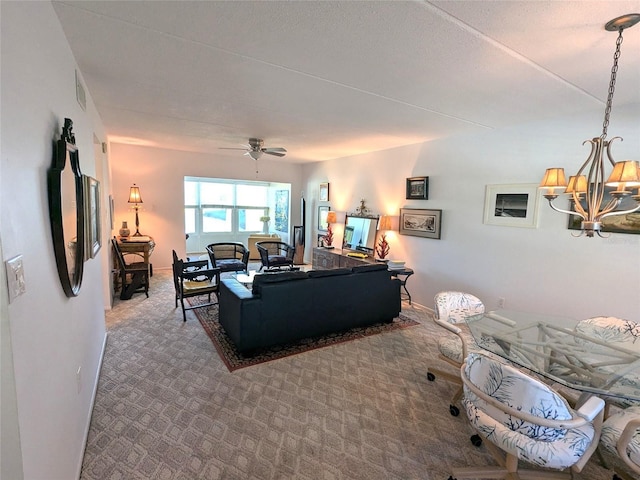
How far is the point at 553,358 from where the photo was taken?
1.90 m

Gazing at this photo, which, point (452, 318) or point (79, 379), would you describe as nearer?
point (79, 379)

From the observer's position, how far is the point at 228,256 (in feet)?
19.6

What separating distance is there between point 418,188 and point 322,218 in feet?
9.66

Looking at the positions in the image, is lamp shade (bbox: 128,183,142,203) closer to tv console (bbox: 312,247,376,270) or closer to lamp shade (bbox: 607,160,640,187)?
tv console (bbox: 312,247,376,270)

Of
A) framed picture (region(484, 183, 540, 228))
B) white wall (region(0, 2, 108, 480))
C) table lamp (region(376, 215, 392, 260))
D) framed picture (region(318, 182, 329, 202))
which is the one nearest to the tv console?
table lamp (region(376, 215, 392, 260))

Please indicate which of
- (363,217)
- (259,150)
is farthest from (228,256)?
(363,217)

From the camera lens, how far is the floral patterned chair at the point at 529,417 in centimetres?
136

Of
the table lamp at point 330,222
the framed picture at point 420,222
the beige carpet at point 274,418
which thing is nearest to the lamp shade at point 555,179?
the beige carpet at point 274,418

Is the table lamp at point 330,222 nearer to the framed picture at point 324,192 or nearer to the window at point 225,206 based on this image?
the framed picture at point 324,192

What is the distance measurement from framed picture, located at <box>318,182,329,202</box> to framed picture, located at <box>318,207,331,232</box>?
0.22 m

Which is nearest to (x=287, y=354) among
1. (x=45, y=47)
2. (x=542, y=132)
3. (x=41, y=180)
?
(x=41, y=180)

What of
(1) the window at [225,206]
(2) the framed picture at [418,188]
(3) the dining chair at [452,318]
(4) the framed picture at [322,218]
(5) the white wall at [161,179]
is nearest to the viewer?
(3) the dining chair at [452,318]

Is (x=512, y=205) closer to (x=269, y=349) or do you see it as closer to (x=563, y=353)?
(x=563, y=353)

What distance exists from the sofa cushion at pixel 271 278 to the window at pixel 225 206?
571cm
